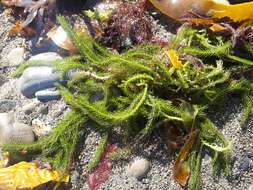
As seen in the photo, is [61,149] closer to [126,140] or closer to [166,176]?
[126,140]

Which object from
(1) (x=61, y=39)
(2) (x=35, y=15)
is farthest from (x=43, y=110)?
(2) (x=35, y=15)

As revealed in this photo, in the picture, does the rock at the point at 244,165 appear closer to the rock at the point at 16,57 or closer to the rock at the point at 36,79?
the rock at the point at 36,79

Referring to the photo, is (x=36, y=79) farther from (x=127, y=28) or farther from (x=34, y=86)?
(x=127, y=28)

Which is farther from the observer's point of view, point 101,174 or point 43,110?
point 43,110

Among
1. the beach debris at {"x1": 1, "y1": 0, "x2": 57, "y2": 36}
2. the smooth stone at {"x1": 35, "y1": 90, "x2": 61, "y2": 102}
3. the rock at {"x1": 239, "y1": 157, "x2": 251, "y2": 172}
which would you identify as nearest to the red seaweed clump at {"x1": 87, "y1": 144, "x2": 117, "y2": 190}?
the smooth stone at {"x1": 35, "y1": 90, "x2": 61, "y2": 102}

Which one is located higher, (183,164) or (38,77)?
(38,77)

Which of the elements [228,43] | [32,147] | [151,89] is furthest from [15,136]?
[228,43]
